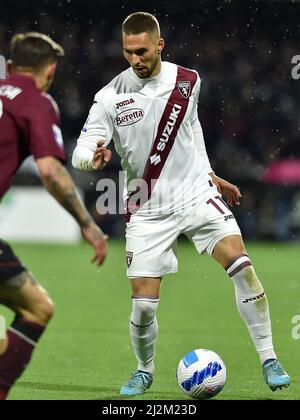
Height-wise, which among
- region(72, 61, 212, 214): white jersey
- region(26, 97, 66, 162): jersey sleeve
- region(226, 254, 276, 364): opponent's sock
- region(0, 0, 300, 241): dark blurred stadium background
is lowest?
region(0, 0, 300, 241): dark blurred stadium background

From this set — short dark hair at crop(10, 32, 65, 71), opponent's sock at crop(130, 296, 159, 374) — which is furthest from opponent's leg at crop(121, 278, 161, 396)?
short dark hair at crop(10, 32, 65, 71)

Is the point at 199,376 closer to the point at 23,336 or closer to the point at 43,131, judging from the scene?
the point at 23,336

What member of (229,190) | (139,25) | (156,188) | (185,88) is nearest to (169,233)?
(156,188)

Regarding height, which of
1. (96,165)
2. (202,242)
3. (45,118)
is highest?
(45,118)

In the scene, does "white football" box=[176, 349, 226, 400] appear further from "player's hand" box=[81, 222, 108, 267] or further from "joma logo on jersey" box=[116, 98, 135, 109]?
"joma logo on jersey" box=[116, 98, 135, 109]

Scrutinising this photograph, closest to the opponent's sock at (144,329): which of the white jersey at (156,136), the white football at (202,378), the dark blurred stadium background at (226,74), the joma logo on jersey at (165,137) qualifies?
the white football at (202,378)

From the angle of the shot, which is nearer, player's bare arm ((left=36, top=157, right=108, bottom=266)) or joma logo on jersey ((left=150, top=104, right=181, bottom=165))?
player's bare arm ((left=36, top=157, right=108, bottom=266))

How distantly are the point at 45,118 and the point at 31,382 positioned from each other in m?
2.28

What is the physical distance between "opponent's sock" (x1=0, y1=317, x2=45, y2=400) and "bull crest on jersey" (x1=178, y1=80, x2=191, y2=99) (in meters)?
2.22

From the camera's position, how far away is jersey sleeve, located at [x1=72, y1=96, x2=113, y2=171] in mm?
6082

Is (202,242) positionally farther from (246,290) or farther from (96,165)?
(96,165)

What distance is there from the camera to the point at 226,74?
70.6ft

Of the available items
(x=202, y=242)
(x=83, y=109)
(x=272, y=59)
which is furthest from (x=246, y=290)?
(x=272, y=59)

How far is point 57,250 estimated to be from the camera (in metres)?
16.9
